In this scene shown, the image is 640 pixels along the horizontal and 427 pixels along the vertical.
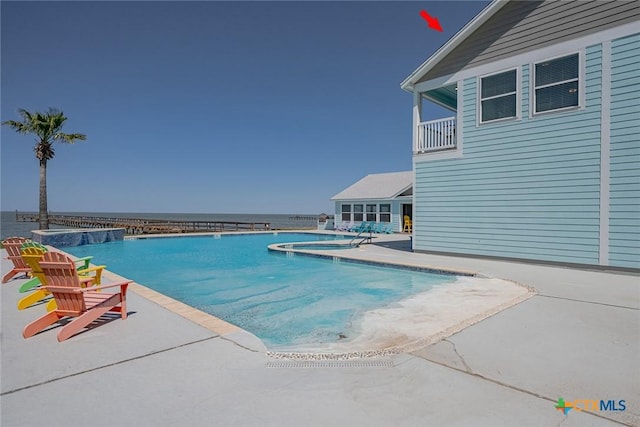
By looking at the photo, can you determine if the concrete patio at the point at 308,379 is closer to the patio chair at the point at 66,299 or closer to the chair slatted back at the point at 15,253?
the patio chair at the point at 66,299

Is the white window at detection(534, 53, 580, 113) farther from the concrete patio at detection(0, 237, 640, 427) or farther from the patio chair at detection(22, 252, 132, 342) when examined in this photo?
the patio chair at detection(22, 252, 132, 342)

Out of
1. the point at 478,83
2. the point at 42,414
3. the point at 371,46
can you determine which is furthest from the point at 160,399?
the point at 371,46

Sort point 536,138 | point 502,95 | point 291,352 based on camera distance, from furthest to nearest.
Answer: point 502,95 < point 536,138 < point 291,352

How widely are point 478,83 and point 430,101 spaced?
2409mm

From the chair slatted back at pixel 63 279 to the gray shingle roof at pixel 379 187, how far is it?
19.2m

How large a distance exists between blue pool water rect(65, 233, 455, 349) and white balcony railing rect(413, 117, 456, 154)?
449 centimetres

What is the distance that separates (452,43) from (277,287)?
29.1ft

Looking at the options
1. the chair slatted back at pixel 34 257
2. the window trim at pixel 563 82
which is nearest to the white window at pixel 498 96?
the window trim at pixel 563 82

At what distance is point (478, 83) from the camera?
9875 millimetres

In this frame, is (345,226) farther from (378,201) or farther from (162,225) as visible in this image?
(162,225)

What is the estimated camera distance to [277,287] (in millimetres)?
8000

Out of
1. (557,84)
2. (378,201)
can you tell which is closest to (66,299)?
(557,84)

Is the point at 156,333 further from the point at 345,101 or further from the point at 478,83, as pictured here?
the point at 345,101

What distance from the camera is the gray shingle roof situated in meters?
22.0
